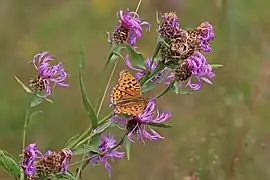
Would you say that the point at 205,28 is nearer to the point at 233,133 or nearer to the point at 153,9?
the point at 233,133

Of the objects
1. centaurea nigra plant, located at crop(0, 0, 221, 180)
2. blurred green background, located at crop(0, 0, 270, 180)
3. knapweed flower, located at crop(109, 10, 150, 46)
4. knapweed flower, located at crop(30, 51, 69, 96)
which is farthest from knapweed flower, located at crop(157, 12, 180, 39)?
blurred green background, located at crop(0, 0, 270, 180)

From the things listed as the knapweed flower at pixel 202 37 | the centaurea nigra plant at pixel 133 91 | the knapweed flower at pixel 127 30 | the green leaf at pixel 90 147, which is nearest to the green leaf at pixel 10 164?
the centaurea nigra plant at pixel 133 91

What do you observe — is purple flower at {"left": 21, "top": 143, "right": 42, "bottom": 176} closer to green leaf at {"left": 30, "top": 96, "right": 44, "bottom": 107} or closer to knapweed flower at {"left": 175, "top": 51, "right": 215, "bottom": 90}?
green leaf at {"left": 30, "top": 96, "right": 44, "bottom": 107}

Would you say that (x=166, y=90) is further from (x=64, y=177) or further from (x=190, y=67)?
(x=64, y=177)

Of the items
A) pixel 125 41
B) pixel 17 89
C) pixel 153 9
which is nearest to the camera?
pixel 125 41

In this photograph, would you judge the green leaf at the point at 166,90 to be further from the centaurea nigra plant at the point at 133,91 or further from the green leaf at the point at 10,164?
the green leaf at the point at 10,164

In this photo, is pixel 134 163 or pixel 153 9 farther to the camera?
pixel 153 9

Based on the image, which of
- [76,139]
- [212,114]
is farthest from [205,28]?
[212,114]
